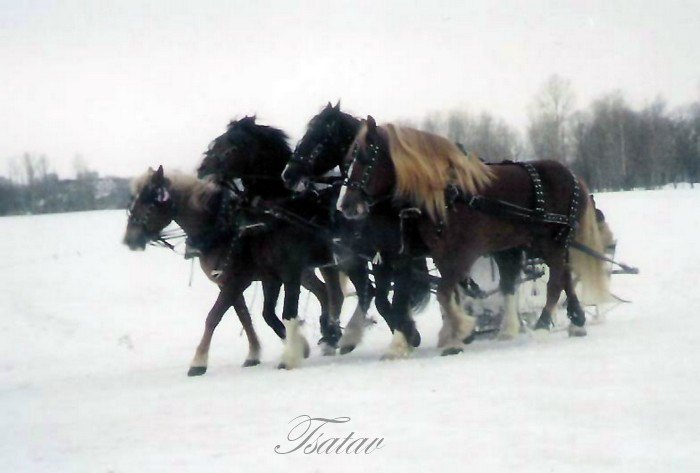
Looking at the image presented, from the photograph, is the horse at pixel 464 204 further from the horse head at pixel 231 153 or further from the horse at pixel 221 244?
the horse head at pixel 231 153

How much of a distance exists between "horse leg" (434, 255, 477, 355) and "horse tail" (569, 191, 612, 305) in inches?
68.6

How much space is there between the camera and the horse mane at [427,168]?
7.86 m

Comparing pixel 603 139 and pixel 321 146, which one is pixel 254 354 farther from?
pixel 603 139

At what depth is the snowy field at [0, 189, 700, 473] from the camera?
440cm

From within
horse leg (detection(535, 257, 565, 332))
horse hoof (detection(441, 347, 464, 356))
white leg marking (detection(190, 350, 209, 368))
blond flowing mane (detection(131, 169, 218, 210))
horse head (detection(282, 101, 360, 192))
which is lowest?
horse hoof (detection(441, 347, 464, 356))

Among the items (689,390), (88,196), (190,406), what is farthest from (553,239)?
(88,196)

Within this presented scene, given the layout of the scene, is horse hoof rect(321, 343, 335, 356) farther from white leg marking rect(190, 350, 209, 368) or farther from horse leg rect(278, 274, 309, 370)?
white leg marking rect(190, 350, 209, 368)

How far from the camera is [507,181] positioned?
877cm

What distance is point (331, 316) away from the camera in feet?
31.0

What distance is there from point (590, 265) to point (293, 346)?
11.0 feet

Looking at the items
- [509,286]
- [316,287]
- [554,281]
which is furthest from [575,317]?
[316,287]

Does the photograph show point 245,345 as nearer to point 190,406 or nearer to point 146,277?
point 190,406

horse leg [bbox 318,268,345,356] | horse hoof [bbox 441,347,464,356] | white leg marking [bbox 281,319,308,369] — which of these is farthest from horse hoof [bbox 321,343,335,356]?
horse hoof [bbox 441,347,464,356]

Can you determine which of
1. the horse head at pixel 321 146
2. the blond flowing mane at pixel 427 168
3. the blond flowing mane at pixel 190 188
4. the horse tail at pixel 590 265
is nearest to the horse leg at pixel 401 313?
the blond flowing mane at pixel 427 168
